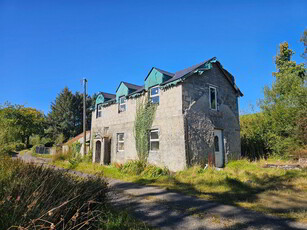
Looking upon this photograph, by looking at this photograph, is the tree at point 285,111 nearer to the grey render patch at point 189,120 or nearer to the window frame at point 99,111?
the grey render patch at point 189,120

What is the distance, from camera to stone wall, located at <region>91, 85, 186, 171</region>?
1105 cm

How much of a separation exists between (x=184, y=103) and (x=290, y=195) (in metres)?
6.62

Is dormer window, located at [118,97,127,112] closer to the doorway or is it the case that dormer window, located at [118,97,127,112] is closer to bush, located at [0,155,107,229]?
the doorway

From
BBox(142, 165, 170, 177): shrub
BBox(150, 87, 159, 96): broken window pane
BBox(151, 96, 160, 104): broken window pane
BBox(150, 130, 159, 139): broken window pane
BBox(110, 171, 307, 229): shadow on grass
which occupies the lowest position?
BBox(110, 171, 307, 229): shadow on grass

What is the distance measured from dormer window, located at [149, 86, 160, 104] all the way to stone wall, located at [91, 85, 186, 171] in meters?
0.42

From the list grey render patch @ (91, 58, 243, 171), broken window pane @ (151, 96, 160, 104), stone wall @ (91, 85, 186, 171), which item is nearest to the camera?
stone wall @ (91, 85, 186, 171)

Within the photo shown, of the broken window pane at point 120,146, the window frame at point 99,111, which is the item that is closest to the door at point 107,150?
the broken window pane at point 120,146

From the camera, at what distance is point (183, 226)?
13.8ft

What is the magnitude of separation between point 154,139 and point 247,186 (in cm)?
627

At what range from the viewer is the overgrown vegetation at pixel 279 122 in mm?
12922

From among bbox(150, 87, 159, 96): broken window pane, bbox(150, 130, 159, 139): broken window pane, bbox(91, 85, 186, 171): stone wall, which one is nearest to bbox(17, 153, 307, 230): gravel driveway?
bbox(91, 85, 186, 171): stone wall

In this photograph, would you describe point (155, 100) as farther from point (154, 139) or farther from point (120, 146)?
point (120, 146)

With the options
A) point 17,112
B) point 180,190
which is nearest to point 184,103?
point 180,190

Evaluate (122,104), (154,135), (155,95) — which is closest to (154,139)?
(154,135)
